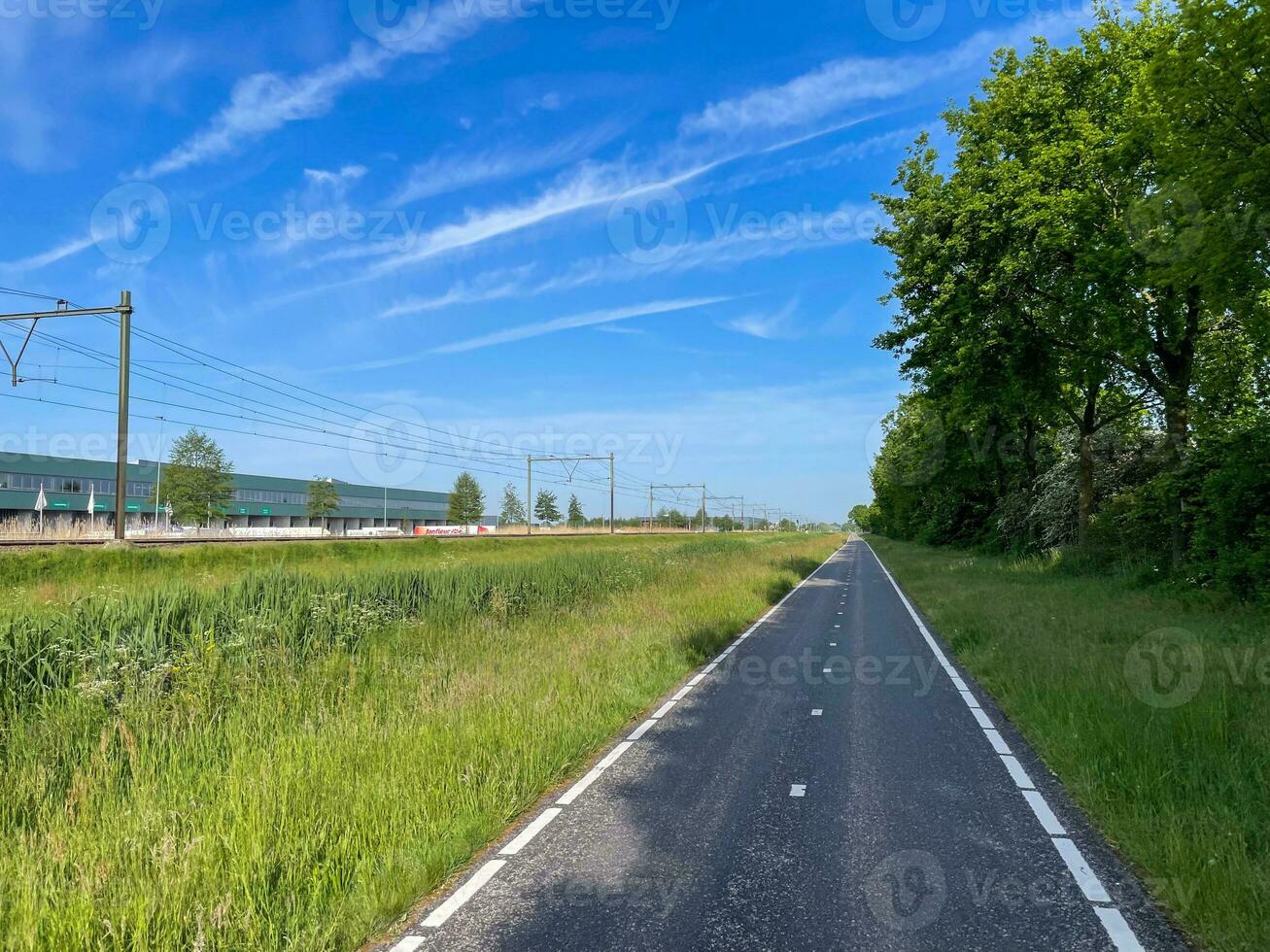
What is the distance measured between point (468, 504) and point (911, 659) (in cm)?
11977

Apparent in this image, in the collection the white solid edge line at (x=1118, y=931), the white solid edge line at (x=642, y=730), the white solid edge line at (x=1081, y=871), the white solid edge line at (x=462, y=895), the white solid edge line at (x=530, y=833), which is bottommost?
the white solid edge line at (x=642, y=730)

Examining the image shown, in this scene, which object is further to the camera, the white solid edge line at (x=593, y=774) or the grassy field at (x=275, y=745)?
the white solid edge line at (x=593, y=774)

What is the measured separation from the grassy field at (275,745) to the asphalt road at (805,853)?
537 mm

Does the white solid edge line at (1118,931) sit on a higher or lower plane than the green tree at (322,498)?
lower

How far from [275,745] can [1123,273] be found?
21.8 metres

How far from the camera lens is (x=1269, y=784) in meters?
5.36

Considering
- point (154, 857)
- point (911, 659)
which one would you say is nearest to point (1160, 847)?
point (154, 857)

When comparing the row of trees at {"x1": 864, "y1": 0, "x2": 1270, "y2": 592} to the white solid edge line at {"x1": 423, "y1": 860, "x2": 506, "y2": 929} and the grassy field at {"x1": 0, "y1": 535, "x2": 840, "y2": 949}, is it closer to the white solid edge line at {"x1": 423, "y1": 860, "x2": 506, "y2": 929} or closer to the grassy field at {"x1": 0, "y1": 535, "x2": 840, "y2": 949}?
the grassy field at {"x1": 0, "y1": 535, "x2": 840, "y2": 949}

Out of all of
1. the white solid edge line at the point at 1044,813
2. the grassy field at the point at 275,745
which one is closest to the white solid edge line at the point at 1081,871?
the white solid edge line at the point at 1044,813

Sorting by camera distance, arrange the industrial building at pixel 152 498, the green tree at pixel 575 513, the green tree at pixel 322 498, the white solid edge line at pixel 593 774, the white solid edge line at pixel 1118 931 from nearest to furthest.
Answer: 1. the white solid edge line at pixel 1118 931
2. the white solid edge line at pixel 593 774
3. the industrial building at pixel 152 498
4. the green tree at pixel 322 498
5. the green tree at pixel 575 513

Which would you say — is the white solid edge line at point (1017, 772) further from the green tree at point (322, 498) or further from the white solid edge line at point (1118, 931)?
the green tree at point (322, 498)

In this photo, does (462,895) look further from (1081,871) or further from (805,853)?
(1081,871)

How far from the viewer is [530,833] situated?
5.18 meters

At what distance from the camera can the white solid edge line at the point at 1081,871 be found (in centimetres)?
416
